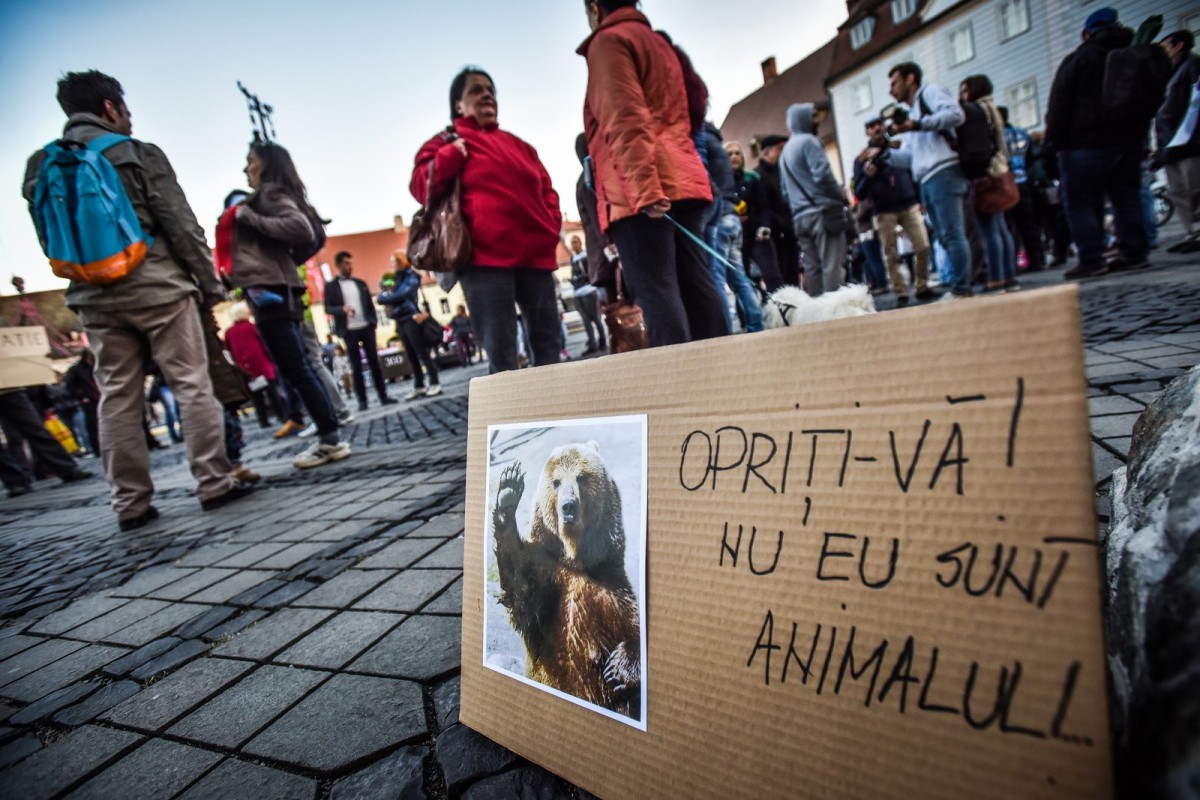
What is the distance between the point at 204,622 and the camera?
1646 mm

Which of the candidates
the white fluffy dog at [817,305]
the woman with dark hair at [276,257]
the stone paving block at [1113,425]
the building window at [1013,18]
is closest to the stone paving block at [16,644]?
the woman with dark hair at [276,257]

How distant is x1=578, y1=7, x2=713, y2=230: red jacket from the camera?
219 cm

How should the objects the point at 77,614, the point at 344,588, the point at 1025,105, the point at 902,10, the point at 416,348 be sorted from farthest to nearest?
the point at 902,10
the point at 1025,105
the point at 416,348
the point at 77,614
the point at 344,588

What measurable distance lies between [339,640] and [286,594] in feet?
1.71

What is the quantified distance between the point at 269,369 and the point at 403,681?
27.6 ft

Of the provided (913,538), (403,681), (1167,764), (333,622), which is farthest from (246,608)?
(1167,764)

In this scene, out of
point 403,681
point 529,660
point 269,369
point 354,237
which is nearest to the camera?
point 529,660

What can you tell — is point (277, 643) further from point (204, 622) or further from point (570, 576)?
point (570, 576)

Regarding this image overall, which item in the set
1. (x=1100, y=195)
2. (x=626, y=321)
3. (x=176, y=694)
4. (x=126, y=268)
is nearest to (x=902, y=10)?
(x=1100, y=195)

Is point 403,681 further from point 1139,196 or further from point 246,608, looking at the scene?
point 1139,196

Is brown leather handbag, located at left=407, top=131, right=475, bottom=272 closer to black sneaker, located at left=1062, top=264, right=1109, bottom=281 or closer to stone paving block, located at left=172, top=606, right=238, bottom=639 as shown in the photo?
stone paving block, located at left=172, top=606, right=238, bottom=639

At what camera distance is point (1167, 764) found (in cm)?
40

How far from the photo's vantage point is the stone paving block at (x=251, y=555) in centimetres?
217

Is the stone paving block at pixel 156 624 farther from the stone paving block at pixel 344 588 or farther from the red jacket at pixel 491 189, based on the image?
the red jacket at pixel 491 189
